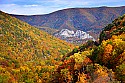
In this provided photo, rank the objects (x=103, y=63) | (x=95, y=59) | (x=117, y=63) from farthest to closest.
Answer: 1. (x=95, y=59)
2. (x=103, y=63)
3. (x=117, y=63)

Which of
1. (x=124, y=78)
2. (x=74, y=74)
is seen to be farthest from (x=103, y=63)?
(x=124, y=78)

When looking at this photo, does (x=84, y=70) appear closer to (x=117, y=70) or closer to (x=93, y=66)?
(x=93, y=66)

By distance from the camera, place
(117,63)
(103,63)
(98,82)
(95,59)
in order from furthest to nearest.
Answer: (95,59), (103,63), (117,63), (98,82)

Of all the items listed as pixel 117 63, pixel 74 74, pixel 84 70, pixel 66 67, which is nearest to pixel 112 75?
pixel 117 63

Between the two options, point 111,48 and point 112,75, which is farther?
point 111,48

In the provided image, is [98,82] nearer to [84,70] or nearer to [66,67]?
[84,70]

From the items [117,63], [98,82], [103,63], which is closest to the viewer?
[98,82]

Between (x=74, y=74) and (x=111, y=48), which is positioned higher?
(x=111, y=48)

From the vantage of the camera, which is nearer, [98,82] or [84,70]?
[98,82]

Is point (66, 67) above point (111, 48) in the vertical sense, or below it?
below
